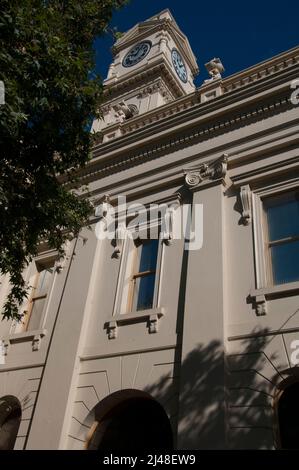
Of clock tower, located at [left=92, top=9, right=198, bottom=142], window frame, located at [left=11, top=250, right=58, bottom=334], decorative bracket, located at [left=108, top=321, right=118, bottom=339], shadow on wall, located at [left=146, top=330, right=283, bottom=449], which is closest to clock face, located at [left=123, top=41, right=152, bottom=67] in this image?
clock tower, located at [left=92, top=9, right=198, bottom=142]

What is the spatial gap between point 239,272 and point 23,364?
5.28 meters

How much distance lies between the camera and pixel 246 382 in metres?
7.10

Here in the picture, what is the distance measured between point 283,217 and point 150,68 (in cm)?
1800

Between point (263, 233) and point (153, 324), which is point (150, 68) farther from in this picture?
point (153, 324)

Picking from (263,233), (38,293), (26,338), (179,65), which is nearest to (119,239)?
(38,293)

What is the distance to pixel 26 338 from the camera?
33.9ft

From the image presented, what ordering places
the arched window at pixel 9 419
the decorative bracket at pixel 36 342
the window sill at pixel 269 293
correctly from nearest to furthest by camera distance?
the window sill at pixel 269 293, the arched window at pixel 9 419, the decorative bracket at pixel 36 342

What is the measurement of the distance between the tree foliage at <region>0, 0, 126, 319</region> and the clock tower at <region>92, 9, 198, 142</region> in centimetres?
1339

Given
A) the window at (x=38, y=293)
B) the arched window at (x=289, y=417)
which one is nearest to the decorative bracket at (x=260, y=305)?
the arched window at (x=289, y=417)

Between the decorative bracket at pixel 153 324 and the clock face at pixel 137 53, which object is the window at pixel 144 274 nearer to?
the decorative bracket at pixel 153 324

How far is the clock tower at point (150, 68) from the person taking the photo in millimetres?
23734

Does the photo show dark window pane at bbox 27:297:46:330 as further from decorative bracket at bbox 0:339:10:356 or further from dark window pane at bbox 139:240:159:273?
dark window pane at bbox 139:240:159:273

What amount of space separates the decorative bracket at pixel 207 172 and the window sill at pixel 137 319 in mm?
3056
